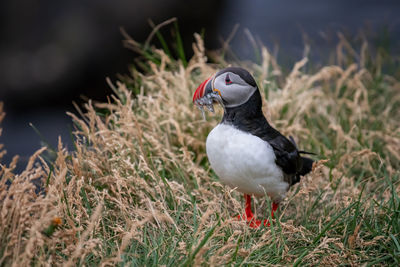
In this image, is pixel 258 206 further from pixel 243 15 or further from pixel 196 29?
pixel 243 15

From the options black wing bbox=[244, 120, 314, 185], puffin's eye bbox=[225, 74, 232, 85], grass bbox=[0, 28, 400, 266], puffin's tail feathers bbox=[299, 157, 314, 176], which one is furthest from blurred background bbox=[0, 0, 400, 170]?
puffin's eye bbox=[225, 74, 232, 85]

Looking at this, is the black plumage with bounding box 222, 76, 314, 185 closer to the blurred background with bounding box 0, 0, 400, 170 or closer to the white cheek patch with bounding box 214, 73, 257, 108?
the white cheek patch with bounding box 214, 73, 257, 108

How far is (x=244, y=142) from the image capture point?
2199 mm

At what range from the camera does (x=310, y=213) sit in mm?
2561

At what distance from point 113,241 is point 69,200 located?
299 millimetres

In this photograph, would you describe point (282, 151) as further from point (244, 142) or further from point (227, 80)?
point (227, 80)

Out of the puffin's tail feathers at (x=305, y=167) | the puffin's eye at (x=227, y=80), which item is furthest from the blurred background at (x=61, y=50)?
the puffin's eye at (x=227, y=80)

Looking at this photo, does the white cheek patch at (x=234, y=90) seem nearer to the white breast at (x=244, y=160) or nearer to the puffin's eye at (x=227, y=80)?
the puffin's eye at (x=227, y=80)

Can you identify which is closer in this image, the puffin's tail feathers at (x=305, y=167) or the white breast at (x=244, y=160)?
the white breast at (x=244, y=160)

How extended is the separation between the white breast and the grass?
0.11m

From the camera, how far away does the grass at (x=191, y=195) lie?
1867 mm

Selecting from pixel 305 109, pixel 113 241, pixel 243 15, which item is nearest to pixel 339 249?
pixel 113 241

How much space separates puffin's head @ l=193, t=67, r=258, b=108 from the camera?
7.29 feet

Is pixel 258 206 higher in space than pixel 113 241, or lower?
lower
